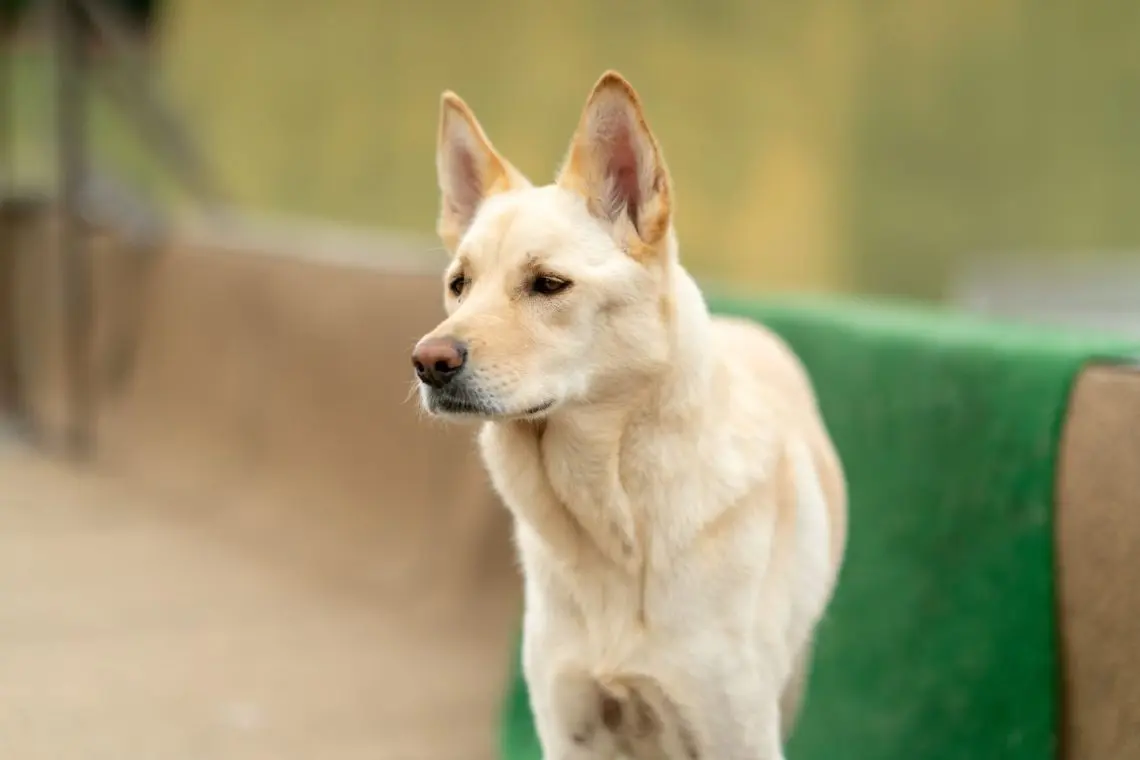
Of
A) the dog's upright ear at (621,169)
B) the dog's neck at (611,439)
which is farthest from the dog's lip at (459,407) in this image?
the dog's upright ear at (621,169)

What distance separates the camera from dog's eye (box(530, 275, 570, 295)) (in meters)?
1.72

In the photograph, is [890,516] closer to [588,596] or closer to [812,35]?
[588,596]

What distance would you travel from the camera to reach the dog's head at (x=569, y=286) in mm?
1623

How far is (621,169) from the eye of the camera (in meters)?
1.80

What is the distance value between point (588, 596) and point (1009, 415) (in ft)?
3.10

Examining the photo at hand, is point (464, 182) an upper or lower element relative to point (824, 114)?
upper

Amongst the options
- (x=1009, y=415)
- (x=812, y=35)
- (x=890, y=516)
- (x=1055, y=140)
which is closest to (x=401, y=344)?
(x=890, y=516)

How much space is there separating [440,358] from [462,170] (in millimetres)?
508

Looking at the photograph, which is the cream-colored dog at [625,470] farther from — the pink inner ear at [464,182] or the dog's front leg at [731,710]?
the pink inner ear at [464,182]

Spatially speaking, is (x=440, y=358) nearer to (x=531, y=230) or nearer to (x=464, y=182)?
(x=531, y=230)

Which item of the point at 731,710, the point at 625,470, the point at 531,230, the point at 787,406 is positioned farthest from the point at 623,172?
the point at 731,710

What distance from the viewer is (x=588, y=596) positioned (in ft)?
5.95

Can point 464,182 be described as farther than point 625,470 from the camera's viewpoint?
Yes

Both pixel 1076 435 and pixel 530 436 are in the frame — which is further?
pixel 1076 435
